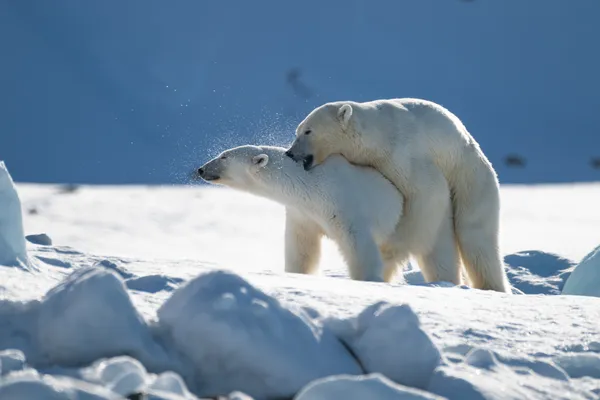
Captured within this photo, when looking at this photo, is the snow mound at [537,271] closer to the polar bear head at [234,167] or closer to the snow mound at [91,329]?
the polar bear head at [234,167]

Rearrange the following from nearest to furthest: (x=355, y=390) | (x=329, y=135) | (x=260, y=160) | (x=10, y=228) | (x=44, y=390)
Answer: (x=44, y=390), (x=355, y=390), (x=10, y=228), (x=260, y=160), (x=329, y=135)

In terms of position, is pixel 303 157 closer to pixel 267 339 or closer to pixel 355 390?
pixel 267 339

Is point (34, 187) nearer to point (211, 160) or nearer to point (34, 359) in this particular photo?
point (211, 160)

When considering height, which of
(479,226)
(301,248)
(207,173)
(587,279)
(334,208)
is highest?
(207,173)

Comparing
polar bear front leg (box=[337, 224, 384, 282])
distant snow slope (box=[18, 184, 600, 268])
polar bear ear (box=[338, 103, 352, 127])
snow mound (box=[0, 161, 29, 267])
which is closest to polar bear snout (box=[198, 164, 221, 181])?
polar bear ear (box=[338, 103, 352, 127])

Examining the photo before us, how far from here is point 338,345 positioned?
2994 mm

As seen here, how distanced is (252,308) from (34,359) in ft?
2.06

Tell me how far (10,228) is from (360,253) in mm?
2707

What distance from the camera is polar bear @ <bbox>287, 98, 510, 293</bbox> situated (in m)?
6.44

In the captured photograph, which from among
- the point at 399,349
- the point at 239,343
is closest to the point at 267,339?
the point at 239,343

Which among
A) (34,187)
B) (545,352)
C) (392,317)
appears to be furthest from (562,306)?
(34,187)

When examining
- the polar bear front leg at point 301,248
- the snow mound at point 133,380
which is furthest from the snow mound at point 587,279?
the snow mound at point 133,380

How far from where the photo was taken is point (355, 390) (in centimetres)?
243

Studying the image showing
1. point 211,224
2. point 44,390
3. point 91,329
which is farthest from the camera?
point 211,224
